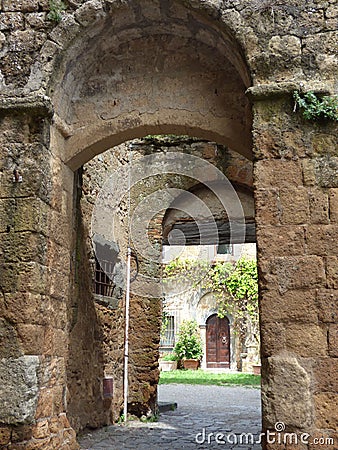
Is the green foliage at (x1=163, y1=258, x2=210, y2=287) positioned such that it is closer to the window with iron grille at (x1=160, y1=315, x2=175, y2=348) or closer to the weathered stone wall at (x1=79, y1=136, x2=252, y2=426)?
the window with iron grille at (x1=160, y1=315, x2=175, y2=348)

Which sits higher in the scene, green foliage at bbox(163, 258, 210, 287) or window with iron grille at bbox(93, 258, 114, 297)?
green foliage at bbox(163, 258, 210, 287)

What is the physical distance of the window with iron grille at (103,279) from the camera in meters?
6.23

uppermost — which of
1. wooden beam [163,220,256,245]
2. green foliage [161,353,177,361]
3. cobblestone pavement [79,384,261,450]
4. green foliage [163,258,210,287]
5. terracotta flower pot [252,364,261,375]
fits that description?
green foliage [163,258,210,287]

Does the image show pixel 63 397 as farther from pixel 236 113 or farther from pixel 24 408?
pixel 236 113

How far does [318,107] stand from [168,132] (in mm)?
1414

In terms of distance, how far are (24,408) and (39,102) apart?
217 cm

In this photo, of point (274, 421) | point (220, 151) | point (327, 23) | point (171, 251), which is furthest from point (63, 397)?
point (171, 251)

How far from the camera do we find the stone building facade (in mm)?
3301

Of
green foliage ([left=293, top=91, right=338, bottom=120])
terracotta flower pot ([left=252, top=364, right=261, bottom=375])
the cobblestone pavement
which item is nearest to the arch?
green foliage ([left=293, top=91, right=338, bottom=120])

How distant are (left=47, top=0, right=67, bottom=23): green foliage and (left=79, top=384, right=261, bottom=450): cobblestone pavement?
12.3 ft

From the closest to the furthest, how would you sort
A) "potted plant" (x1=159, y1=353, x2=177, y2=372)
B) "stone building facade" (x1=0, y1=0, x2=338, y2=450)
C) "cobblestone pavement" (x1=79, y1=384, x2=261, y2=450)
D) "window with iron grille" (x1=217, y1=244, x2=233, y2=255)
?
"stone building facade" (x1=0, y1=0, x2=338, y2=450), "cobblestone pavement" (x1=79, y1=384, x2=261, y2=450), "potted plant" (x1=159, y1=353, x2=177, y2=372), "window with iron grille" (x1=217, y1=244, x2=233, y2=255)

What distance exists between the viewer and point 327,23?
3680mm

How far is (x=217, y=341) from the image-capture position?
2000 cm

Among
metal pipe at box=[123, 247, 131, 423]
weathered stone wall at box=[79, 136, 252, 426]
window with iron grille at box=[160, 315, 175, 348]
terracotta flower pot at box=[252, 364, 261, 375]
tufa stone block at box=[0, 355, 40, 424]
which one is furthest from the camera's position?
window with iron grille at box=[160, 315, 175, 348]
